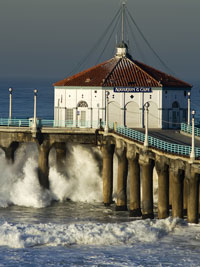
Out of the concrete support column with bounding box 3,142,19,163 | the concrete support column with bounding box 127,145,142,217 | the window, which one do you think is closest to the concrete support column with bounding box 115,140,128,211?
the concrete support column with bounding box 127,145,142,217

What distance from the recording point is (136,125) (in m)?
74.6

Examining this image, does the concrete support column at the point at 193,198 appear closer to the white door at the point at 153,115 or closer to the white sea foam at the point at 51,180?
the white sea foam at the point at 51,180

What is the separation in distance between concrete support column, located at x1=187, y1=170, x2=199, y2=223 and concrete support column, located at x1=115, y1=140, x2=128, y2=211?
11.0m

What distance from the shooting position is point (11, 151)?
72125mm

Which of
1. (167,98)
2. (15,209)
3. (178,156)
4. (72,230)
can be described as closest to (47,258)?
(72,230)

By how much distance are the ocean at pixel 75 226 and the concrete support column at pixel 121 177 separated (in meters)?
1.04

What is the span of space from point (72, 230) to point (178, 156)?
8.66m

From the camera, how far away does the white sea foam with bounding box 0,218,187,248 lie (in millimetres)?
54500

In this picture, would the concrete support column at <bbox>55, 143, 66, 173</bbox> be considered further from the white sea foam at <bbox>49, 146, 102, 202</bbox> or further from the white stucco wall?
the white stucco wall

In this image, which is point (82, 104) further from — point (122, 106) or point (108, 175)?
point (108, 175)

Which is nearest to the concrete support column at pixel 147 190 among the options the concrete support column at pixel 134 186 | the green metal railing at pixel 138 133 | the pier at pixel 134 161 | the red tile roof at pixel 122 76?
the pier at pixel 134 161

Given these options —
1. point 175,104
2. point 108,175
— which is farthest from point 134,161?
point 175,104

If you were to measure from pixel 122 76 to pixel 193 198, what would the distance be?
22.7 meters

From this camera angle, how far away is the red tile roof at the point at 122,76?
74.6 metres
